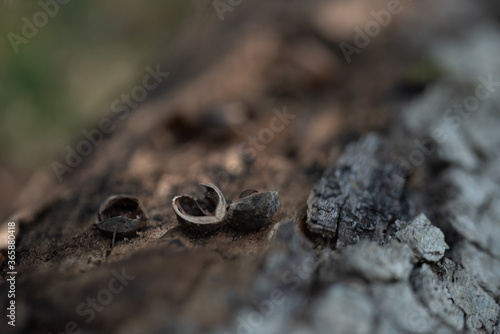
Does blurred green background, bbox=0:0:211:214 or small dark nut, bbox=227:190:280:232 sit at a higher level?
blurred green background, bbox=0:0:211:214

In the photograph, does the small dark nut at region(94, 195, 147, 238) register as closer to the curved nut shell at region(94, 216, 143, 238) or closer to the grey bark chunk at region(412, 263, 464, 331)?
the curved nut shell at region(94, 216, 143, 238)

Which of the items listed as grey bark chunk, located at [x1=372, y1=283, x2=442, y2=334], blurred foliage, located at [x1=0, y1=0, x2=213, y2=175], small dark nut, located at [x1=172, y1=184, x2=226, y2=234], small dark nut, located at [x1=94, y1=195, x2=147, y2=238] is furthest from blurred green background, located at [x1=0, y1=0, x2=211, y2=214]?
grey bark chunk, located at [x1=372, y1=283, x2=442, y2=334]

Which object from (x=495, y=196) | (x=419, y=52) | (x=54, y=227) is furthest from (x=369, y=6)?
(x=54, y=227)

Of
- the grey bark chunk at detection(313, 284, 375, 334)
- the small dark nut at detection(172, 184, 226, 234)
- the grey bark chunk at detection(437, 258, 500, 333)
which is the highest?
the small dark nut at detection(172, 184, 226, 234)

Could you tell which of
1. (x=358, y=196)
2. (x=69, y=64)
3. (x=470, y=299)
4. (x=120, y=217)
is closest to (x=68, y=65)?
(x=69, y=64)

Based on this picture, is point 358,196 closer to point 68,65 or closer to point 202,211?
point 202,211

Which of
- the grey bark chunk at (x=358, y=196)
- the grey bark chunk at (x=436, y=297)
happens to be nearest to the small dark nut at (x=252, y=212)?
the grey bark chunk at (x=358, y=196)

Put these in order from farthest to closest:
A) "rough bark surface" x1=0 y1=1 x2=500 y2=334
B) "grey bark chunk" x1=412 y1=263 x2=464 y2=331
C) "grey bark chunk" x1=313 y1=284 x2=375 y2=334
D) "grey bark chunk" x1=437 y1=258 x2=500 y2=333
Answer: "grey bark chunk" x1=437 y1=258 x2=500 y2=333, "grey bark chunk" x1=412 y1=263 x2=464 y2=331, "rough bark surface" x1=0 y1=1 x2=500 y2=334, "grey bark chunk" x1=313 y1=284 x2=375 y2=334
